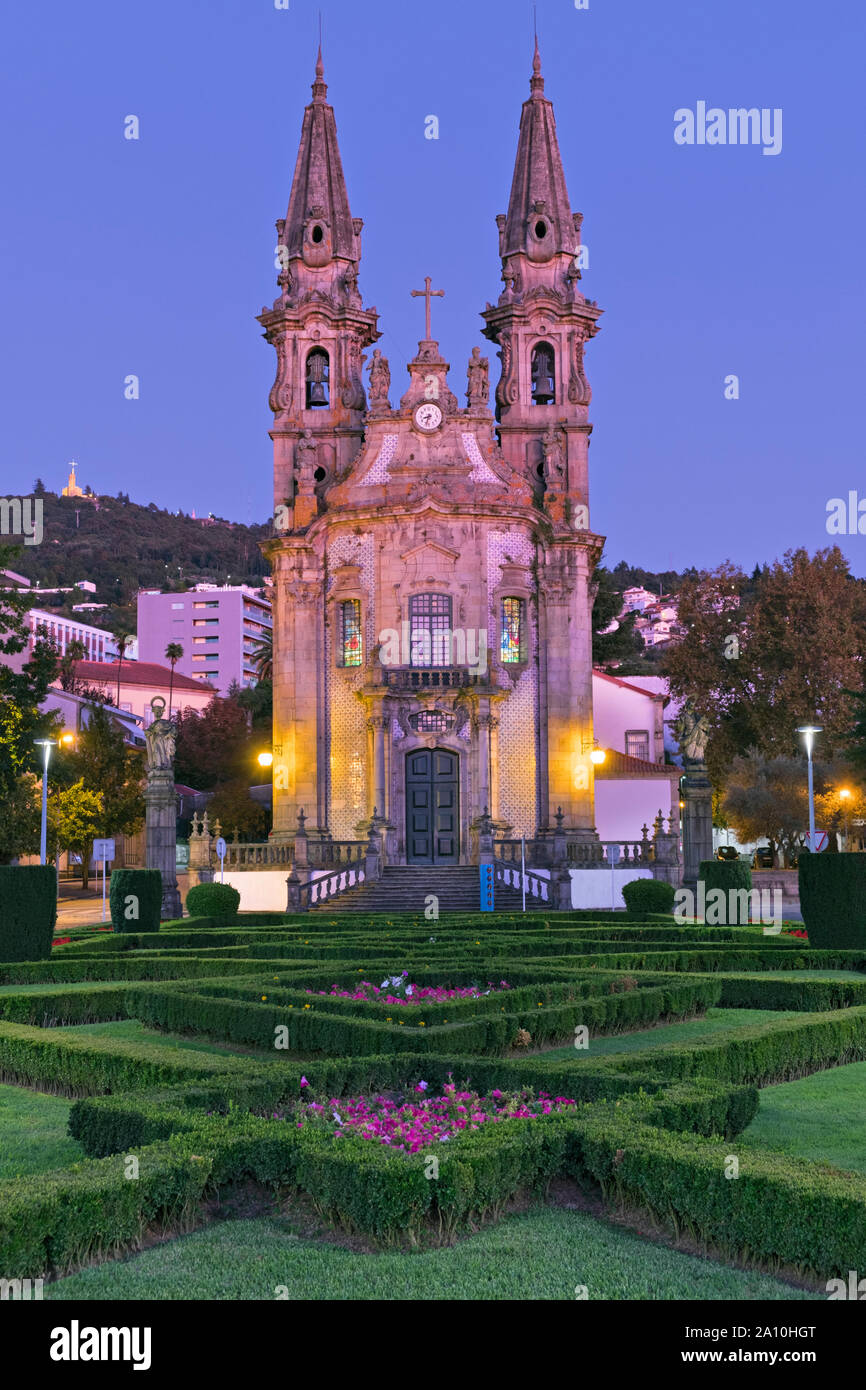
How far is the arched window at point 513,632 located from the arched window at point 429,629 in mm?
2037

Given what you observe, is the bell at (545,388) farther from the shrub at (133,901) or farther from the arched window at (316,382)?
the shrub at (133,901)

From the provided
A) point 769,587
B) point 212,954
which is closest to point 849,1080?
point 212,954

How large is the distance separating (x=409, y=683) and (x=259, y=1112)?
3341 cm

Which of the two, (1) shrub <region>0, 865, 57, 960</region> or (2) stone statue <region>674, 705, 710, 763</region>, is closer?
(1) shrub <region>0, 865, 57, 960</region>

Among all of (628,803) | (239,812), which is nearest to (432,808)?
(628,803)

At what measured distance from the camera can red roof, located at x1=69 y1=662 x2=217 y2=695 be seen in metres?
107

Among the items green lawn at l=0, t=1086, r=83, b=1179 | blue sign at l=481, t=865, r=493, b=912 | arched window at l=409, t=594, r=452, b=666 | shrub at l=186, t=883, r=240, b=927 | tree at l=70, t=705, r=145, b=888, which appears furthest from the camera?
tree at l=70, t=705, r=145, b=888

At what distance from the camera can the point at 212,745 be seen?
79.6 m

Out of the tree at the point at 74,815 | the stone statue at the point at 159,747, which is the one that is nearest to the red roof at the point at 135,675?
the tree at the point at 74,815

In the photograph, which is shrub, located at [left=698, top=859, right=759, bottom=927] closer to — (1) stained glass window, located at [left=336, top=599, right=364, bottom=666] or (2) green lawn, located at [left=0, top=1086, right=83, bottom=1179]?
(2) green lawn, located at [left=0, top=1086, right=83, bottom=1179]

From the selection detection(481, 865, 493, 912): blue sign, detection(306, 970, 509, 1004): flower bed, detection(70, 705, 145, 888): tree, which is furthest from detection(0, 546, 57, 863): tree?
detection(306, 970, 509, 1004): flower bed

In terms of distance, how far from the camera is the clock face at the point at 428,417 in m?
46.0

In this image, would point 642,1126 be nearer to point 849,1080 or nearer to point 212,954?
point 849,1080

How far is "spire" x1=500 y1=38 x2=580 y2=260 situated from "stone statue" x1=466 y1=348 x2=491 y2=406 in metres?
5.33
